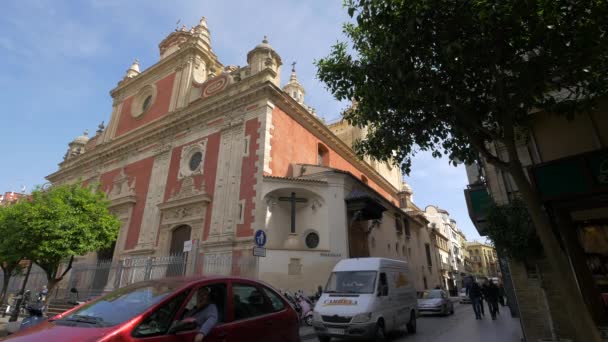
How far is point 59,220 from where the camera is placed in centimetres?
1404

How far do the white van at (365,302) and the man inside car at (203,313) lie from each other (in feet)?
15.6

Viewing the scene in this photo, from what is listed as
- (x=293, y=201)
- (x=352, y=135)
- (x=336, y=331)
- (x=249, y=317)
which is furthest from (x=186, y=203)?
(x=352, y=135)

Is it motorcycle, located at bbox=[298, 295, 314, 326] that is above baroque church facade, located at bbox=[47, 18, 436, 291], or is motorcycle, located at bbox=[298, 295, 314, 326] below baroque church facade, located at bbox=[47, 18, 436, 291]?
below

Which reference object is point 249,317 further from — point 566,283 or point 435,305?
point 435,305

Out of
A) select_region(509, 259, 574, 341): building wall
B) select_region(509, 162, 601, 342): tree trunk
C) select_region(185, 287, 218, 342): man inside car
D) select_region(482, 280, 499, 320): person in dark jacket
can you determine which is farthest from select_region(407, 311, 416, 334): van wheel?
select_region(185, 287, 218, 342): man inside car

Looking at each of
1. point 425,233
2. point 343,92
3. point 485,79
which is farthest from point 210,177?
point 425,233

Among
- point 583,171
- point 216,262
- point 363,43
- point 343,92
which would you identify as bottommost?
point 216,262

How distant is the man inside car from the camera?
122 inches

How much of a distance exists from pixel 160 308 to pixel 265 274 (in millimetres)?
10520

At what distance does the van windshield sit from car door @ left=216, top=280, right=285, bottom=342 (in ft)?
15.6

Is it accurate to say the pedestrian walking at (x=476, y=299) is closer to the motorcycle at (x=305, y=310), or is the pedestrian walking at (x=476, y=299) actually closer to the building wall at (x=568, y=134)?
the motorcycle at (x=305, y=310)

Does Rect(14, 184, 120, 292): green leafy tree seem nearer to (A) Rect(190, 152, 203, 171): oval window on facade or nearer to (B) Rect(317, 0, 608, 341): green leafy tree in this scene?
(A) Rect(190, 152, 203, 171): oval window on facade

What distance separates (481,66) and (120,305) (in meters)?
7.11

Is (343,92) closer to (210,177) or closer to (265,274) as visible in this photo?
(265,274)
